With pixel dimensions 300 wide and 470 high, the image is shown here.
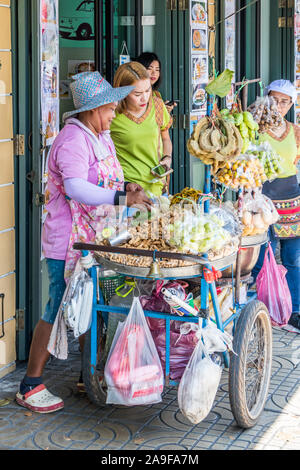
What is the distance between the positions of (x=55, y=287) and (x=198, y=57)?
336cm

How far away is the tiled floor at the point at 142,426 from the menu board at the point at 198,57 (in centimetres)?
297

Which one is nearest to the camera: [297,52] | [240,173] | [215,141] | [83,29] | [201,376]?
[201,376]

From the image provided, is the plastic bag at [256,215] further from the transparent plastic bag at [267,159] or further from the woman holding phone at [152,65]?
the woman holding phone at [152,65]

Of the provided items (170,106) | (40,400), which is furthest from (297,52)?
(40,400)

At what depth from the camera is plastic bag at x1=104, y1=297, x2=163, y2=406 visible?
3.45 meters

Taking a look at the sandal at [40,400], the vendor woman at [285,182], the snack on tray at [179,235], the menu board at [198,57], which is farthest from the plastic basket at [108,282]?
the menu board at [198,57]

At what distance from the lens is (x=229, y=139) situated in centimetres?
360

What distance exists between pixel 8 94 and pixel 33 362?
5.12 ft

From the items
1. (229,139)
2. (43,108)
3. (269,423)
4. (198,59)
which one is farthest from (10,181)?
(198,59)

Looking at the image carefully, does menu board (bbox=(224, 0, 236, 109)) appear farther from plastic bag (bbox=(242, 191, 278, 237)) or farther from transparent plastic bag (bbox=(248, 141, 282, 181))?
plastic bag (bbox=(242, 191, 278, 237))

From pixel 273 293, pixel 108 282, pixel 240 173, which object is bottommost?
pixel 273 293

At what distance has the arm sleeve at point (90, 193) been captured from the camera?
359cm

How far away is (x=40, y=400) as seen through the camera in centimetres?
402

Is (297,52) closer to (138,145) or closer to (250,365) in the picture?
(138,145)
